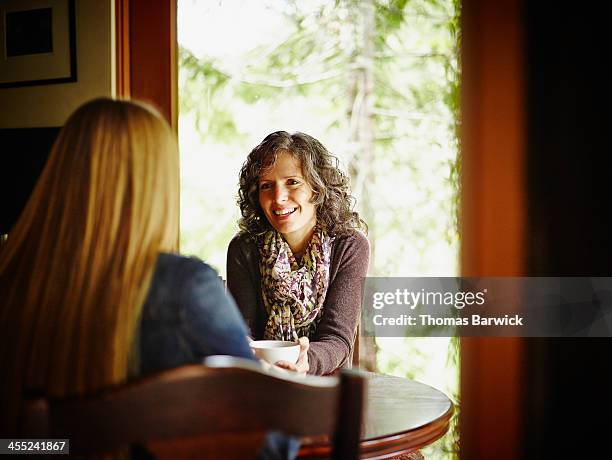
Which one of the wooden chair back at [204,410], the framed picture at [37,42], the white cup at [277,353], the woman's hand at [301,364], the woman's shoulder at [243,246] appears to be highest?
the framed picture at [37,42]

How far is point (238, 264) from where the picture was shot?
172 cm

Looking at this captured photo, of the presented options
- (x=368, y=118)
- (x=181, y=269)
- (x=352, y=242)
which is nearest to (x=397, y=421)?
(x=181, y=269)

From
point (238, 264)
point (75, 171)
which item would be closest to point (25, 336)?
point (75, 171)

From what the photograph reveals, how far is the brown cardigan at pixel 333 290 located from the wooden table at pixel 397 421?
27 centimetres

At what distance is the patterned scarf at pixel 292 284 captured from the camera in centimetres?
161

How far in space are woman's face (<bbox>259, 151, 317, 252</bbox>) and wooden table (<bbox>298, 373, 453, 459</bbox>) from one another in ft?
1.98

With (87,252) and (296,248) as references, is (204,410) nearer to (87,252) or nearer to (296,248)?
(87,252)

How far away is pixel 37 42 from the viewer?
6.58 feet

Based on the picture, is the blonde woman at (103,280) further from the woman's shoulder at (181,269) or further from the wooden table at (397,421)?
the wooden table at (397,421)

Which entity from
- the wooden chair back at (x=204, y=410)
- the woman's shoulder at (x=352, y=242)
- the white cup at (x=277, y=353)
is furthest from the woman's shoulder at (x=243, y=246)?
the wooden chair back at (x=204, y=410)

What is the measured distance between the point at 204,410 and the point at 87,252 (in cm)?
26

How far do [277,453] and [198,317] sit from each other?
0.65ft

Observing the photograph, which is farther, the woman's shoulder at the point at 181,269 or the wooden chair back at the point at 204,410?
the woman's shoulder at the point at 181,269

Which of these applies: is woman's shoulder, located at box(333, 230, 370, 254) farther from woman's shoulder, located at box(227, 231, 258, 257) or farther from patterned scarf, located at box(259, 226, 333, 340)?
woman's shoulder, located at box(227, 231, 258, 257)
